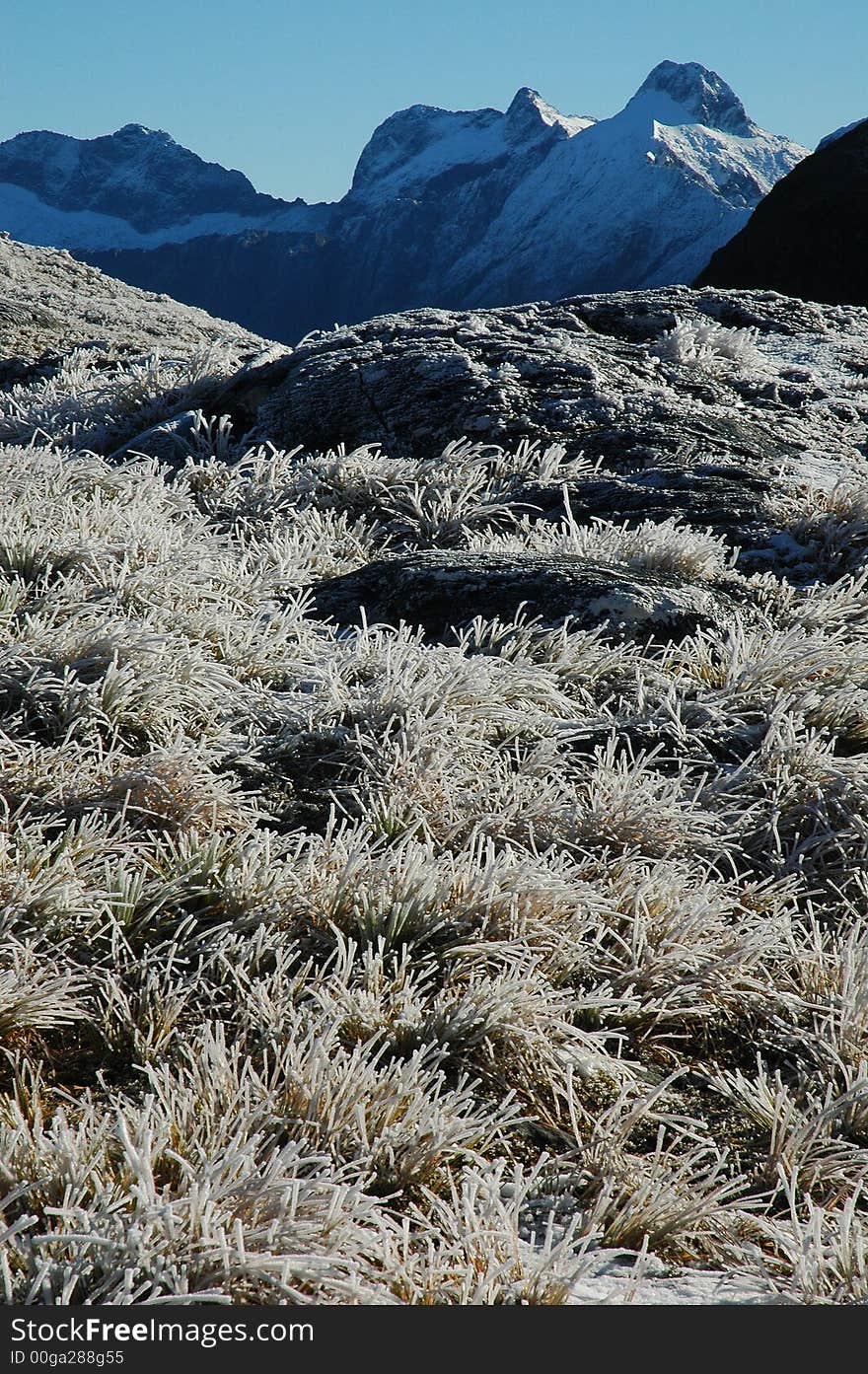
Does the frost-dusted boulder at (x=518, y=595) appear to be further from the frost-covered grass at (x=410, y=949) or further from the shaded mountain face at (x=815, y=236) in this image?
the shaded mountain face at (x=815, y=236)

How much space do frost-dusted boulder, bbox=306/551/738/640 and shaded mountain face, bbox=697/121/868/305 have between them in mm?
18498

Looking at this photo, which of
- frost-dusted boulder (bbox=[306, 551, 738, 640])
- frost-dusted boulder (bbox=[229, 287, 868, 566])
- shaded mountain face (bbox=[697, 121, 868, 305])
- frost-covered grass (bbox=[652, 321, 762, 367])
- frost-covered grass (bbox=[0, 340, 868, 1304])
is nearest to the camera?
frost-covered grass (bbox=[0, 340, 868, 1304])

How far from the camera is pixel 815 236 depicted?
22.0 meters

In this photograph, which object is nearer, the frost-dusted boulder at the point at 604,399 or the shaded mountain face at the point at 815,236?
the frost-dusted boulder at the point at 604,399

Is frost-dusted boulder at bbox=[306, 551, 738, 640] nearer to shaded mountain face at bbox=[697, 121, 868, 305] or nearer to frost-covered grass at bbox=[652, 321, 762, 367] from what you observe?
frost-covered grass at bbox=[652, 321, 762, 367]

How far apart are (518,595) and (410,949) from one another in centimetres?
243

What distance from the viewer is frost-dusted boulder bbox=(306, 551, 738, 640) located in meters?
4.28

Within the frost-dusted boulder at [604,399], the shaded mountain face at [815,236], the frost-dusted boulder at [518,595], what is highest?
the shaded mountain face at [815,236]

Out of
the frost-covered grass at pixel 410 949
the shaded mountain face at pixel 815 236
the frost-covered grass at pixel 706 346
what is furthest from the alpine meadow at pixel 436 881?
the shaded mountain face at pixel 815 236

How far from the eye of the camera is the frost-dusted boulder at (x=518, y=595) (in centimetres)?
428

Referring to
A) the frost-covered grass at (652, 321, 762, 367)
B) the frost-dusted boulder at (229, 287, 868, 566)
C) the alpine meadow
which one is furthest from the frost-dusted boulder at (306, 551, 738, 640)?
the frost-covered grass at (652, 321, 762, 367)

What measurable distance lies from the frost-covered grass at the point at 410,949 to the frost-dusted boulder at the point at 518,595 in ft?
0.67

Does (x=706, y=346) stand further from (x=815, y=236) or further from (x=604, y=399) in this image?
(x=815, y=236)

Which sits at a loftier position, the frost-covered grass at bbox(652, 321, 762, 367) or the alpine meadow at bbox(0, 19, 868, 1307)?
the frost-covered grass at bbox(652, 321, 762, 367)
